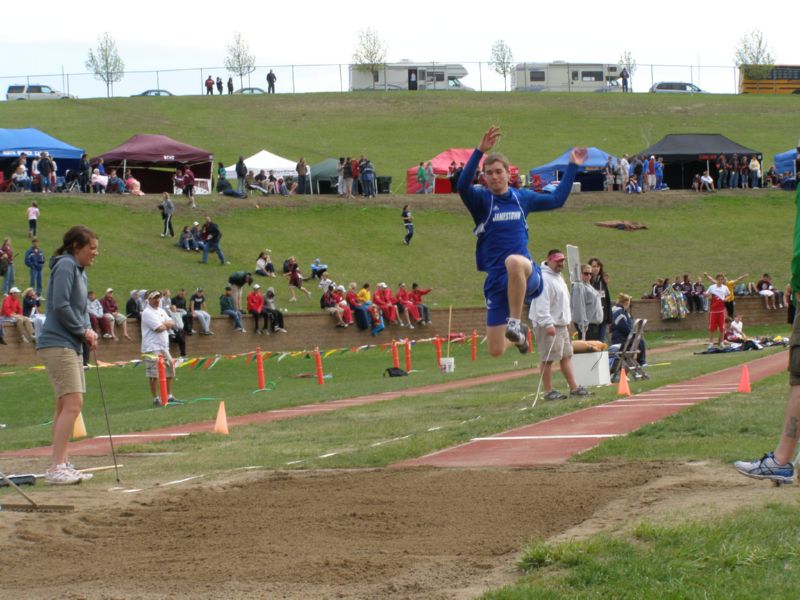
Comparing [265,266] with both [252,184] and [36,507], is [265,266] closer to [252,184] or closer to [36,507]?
[252,184]

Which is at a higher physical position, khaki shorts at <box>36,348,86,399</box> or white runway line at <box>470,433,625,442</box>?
khaki shorts at <box>36,348,86,399</box>

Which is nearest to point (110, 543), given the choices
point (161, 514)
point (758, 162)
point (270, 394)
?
point (161, 514)

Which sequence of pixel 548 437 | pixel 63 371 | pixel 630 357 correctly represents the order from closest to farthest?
pixel 63 371
pixel 548 437
pixel 630 357

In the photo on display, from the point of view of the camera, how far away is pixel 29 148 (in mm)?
46688

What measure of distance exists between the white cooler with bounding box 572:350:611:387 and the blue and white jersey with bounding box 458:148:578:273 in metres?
7.10

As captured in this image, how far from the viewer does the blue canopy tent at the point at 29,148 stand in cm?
4622

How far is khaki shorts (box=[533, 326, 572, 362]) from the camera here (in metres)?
14.7

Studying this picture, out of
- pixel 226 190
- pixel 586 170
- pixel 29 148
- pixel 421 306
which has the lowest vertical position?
pixel 421 306

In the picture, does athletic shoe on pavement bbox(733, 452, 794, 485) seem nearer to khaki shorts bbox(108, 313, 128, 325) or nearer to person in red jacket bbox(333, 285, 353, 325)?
khaki shorts bbox(108, 313, 128, 325)

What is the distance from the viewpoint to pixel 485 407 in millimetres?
14852

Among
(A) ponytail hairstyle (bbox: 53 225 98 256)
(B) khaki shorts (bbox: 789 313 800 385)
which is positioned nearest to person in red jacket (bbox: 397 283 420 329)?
(A) ponytail hairstyle (bbox: 53 225 98 256)

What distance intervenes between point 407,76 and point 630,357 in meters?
80.2

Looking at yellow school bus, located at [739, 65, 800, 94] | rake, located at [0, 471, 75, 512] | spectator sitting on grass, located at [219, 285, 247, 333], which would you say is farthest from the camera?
yellow school bus, located at [739, 65, 800, 94]

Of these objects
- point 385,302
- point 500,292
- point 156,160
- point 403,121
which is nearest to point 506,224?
point 500,292
